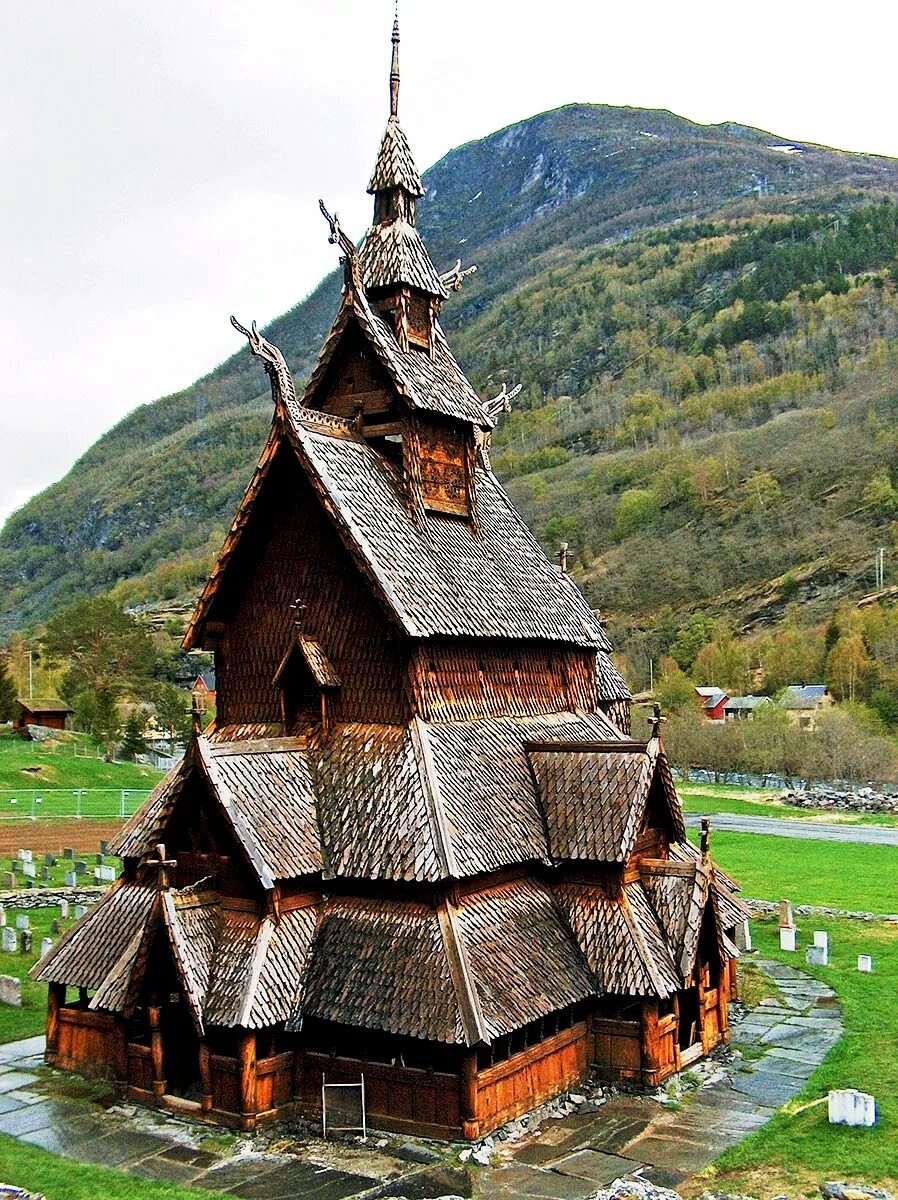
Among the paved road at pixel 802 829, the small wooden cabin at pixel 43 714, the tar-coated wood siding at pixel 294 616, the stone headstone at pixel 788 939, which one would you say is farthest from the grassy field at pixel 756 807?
the tar-coated wood siding at pixel 294 616

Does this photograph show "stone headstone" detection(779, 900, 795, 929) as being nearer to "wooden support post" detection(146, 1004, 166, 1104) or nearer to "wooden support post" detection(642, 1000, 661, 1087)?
"wooden support post" detection(642, 1000, 661, 1087)

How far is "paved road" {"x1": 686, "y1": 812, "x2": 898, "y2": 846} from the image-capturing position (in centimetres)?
5281

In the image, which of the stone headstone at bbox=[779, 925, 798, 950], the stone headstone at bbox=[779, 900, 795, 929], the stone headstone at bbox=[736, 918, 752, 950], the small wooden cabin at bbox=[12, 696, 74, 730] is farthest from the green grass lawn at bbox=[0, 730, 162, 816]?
the stone headstone at bbox=[779, 925, 798, 950]

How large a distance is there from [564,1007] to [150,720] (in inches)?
2933

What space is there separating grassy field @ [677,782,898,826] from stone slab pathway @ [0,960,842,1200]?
44.9 metres

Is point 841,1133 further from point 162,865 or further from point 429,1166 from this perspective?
Result: point 162,865

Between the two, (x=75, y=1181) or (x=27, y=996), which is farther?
(x=27, y=996)

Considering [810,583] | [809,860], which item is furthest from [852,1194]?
[810,583]

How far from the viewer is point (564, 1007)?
16.8 m

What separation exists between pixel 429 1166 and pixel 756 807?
177ft

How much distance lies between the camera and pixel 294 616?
19.0 meters

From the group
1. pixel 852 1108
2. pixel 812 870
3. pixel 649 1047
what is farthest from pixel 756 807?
pixel 852 1108

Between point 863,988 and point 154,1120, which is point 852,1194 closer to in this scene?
point 154,1120

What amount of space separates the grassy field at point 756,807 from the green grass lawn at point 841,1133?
37729 mm
